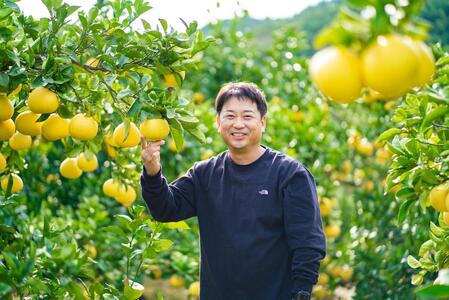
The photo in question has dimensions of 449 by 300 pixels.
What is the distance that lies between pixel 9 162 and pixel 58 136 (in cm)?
51

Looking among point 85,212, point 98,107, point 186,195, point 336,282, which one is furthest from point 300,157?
point 98,107

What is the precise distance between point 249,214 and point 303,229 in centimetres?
19

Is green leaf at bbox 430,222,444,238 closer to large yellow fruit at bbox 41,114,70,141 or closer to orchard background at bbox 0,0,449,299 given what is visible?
orchard background at bbox 0,0,449,299

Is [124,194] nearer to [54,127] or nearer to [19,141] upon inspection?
[19,141]

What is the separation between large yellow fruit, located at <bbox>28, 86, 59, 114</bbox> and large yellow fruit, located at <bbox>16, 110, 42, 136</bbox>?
0.19 m

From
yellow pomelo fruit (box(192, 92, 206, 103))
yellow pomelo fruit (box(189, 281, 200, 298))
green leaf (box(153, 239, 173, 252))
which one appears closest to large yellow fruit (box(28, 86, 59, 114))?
green leaf (box(153, 239, 173, 252))

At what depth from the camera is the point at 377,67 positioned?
0.96m

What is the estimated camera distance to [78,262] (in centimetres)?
170

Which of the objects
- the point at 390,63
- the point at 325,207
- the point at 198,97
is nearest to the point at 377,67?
the point at 390,63

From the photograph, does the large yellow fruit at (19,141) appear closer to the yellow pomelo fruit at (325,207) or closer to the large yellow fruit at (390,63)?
the large yellow fruit at (390,63)

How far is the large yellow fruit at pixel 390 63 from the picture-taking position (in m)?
0.95

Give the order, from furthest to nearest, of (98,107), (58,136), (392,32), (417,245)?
1. (417,245)
2. (98,107)
3. (58,136)
4. (392,32)

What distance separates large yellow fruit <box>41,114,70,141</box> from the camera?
2.02 metres

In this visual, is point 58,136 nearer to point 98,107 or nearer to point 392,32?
point 98,107
